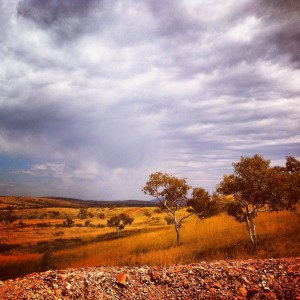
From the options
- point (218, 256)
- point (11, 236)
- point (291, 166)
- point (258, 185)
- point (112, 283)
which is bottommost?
point (11, 236)

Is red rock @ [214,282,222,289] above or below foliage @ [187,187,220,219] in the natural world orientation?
below

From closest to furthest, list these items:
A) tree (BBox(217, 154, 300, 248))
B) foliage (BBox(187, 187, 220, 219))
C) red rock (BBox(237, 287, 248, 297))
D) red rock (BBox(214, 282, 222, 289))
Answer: red rock (BBox(237, 287, 248, 297)), red rock (BBox(214, 282, 222, 289)), tree (BBox(217, 154, 300, 248)), foliage (BBox(187, 187, 220, 219))

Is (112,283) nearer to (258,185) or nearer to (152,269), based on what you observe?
(152,269)

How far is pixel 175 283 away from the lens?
9.53 meters

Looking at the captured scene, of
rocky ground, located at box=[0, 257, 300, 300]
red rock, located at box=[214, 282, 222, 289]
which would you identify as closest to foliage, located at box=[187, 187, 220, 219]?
rocky ground, located at box=[0, 257, 300, 300]

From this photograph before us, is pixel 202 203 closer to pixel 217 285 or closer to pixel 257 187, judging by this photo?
pixel 257 187

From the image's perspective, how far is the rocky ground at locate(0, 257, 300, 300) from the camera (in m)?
8.55

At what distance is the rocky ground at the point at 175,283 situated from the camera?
855 centimetres

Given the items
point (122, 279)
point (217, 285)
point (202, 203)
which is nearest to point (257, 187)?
point (202, 203)

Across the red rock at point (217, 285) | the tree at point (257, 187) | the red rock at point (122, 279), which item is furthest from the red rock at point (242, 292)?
the tree at point (257, 187)

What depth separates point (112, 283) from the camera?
9766 mm

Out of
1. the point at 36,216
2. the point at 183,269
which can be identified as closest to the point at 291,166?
the point at 183,269

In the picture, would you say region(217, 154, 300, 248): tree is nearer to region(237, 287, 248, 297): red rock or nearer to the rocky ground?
the rocky ground

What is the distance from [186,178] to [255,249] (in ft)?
37.5
